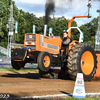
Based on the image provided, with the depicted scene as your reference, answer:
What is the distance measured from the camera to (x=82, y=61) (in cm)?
1110

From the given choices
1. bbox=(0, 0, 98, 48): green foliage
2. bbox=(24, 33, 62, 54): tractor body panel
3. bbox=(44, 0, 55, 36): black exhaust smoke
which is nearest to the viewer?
bbox=(24, 33, 62, 54): tractor body panel

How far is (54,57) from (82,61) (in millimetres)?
1404

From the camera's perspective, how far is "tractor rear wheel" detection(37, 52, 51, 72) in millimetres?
9625

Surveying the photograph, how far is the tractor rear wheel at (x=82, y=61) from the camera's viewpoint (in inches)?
411

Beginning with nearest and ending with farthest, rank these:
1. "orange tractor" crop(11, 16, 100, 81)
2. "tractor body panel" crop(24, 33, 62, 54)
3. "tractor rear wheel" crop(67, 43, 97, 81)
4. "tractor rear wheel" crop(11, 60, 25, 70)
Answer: "orange tractor" crop(11, 16, 100, 81)
"tractor rear wheel" crop(67, 43, 97, 81)
"tractor body panel" crop(24, 33, 62, 54)
"tractor rear wheel" crop(11, 60, 25, 70)

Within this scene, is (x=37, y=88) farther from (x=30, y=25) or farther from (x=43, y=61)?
(x=30, y=25)

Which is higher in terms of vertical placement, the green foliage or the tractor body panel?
the green foliage

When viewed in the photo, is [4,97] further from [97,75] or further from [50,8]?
[50,8]

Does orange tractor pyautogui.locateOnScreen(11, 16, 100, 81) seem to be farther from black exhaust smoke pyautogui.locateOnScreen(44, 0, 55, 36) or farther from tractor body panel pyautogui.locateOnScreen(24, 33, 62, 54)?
black exhaust smoke pyautogui.locateOnScreen(44, 0, 55, 36)

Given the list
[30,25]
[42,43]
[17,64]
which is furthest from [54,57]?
[30,25]

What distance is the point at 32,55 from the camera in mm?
10289

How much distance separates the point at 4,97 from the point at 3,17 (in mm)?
44090

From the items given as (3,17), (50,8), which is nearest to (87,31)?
(3,17)

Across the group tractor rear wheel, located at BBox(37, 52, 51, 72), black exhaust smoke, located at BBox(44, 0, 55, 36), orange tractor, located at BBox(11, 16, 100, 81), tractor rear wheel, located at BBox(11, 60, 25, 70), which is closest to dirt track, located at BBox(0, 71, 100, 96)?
tractor rear wheel, located at BBox(37, 52, 51, 72)
